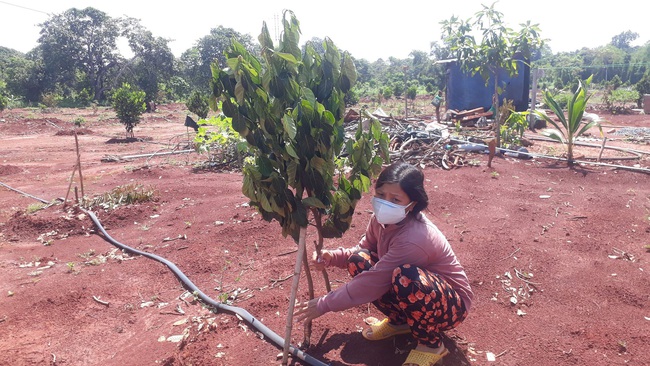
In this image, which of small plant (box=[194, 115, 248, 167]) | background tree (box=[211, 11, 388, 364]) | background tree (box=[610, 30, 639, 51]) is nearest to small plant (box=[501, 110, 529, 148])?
small plant (box=[194, 115, 248, 167])

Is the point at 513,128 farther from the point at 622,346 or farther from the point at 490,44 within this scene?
the point at 622,346

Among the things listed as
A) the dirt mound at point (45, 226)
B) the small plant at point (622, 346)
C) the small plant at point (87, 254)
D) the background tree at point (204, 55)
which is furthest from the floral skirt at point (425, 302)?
the background tree at point (204, 55)

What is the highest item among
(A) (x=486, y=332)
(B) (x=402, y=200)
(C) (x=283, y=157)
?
(C) (x=283, y=157)

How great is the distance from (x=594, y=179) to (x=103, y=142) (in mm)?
14108

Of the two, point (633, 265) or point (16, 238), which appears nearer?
point (633, 265)

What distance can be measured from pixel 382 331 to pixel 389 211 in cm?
75

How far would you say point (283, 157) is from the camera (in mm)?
1995

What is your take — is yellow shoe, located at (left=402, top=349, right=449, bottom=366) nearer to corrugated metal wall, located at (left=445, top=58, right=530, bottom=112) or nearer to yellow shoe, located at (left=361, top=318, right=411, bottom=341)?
yellow shoe, located at (left=361, top=318, right=411, bottom=341)

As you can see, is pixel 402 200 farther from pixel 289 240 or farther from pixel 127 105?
pixel 127 105

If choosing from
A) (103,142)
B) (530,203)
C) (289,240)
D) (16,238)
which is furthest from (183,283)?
(103,142)

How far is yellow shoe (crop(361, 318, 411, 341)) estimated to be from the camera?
2.37 meters

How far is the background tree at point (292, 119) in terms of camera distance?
1875mm

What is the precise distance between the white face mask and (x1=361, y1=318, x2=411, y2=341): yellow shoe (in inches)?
25.7

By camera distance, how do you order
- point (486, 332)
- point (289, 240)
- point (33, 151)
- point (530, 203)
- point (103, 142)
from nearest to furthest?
point (486, 332), point (289, 240), point (530, 203), point (33, 151), point (103, 142)
